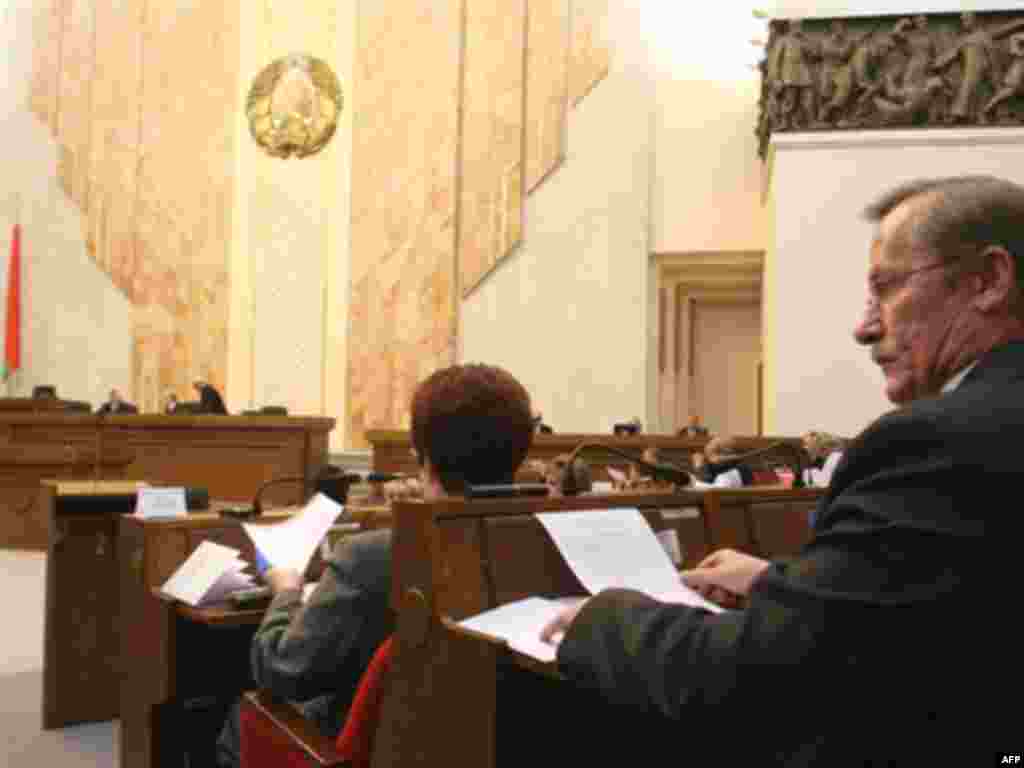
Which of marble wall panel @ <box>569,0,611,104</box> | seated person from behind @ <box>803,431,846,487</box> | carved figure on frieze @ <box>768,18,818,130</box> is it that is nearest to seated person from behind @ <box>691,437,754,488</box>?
seated person from behind @ <box>803,431,846,487</box>

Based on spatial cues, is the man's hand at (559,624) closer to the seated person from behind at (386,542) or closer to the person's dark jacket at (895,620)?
the person's dark jacket at (895,620)

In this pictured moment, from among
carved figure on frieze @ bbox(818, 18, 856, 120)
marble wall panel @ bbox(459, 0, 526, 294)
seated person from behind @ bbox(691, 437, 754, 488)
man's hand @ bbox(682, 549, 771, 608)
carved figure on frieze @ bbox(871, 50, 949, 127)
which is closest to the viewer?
man's hand @ bbox(682, 549, 771, 608)

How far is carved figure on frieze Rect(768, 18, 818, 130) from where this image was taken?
27.3 feet

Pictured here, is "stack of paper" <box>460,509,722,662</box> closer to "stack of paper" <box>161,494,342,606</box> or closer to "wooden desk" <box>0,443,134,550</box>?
"stack of paper" <box>161,494,342,606</box>

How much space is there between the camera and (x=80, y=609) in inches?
164

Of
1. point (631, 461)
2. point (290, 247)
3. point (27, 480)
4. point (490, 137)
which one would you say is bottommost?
point (27, 480)

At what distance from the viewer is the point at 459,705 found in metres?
1.56

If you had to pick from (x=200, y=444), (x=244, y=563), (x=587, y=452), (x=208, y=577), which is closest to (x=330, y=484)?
(x=244, y=563)

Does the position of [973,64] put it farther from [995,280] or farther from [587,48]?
[995,280]

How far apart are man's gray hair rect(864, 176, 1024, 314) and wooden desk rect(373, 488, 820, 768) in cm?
77

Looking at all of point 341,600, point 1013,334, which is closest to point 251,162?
point 341,600

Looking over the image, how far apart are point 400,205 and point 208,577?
9.13m

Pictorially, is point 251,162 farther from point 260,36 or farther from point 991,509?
point 991,509

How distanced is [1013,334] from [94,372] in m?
12.8
